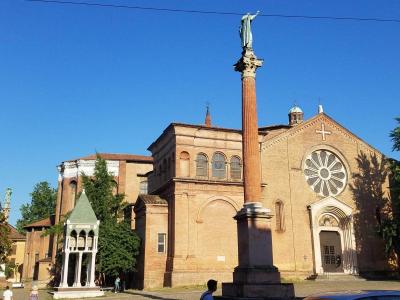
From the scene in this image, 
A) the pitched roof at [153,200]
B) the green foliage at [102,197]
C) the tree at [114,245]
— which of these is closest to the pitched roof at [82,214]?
the tree at [114,245]

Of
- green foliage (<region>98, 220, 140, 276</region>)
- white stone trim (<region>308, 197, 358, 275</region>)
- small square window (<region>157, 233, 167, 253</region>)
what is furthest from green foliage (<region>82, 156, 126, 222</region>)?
white stone trim (<region>308, 197, 358, 275</region>)

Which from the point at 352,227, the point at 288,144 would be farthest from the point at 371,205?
the point at 288,144

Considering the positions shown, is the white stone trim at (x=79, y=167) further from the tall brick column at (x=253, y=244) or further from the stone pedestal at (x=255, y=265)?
the stone pedestal at (x=255, y=265)

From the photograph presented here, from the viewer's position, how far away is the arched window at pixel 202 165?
111 ft

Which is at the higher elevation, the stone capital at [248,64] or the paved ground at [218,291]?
the stone capital at [248,64]

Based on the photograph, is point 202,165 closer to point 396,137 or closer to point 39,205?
point 396,137

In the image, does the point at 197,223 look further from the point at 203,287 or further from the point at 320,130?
the point at 320,130

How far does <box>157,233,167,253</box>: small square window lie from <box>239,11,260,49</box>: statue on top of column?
1687 cm

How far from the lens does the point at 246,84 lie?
67.6 feet

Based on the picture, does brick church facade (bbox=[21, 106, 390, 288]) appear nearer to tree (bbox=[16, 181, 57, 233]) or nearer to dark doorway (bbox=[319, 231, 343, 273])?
dark doorway (bbox=[319, 231, 343, 273])

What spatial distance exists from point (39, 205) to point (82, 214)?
151 feet

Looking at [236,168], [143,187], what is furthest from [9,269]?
[236,168]

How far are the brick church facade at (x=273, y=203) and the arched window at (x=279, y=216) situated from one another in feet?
0.30

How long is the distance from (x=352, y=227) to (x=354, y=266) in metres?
3.03
